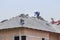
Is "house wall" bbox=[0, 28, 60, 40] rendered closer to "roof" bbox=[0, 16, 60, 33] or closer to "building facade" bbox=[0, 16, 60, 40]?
"building facade" bbox=[0, 16, 60, 40]

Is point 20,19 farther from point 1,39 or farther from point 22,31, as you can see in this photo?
point 1,39

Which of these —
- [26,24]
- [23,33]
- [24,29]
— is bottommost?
[23,33]

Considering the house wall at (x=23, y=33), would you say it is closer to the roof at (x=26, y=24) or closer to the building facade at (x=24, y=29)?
the building facade at (x=24, y=29)

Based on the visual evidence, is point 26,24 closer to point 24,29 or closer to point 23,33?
point 24,29

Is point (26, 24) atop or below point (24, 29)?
atop

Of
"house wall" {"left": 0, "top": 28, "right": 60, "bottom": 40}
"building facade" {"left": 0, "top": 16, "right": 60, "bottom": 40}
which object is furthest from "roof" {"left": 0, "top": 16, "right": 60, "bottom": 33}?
"house wall" {"left": 0, "top": 28, "right": 60, "bottom": 40}

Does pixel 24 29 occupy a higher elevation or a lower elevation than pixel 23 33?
higher

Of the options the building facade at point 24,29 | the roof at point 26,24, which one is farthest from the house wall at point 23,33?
the roof at point 26,24

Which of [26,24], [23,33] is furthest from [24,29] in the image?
[26,24]

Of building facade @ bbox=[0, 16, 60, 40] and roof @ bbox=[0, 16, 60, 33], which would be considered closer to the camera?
building facade @ bbox=[0, 16, 60, 40]

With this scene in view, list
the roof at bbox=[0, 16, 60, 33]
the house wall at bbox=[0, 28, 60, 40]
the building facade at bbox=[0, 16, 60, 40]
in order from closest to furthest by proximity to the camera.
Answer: the building facade at bbox=[0, 16, 60, 40], the house wall at bbox=[0, 28, 60, 40], the roof at bbox=[0, 16, 60, 33]

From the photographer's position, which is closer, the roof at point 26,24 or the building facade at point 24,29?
the building facade at point 24,29

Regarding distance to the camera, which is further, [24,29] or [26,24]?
[26,24]

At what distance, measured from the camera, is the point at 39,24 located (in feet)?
84.1
